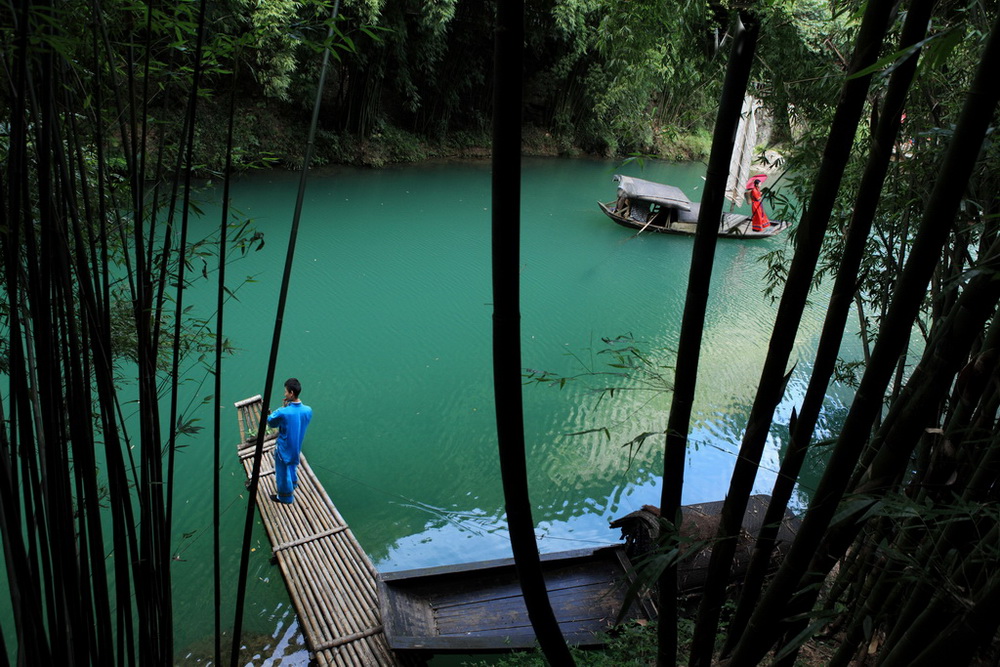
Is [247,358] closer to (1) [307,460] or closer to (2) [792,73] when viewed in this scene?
(1) [307,460]

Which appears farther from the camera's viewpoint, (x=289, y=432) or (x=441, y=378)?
(x=441, y=378)

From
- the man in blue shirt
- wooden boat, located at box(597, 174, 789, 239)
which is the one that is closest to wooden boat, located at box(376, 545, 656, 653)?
the man in blue shirt

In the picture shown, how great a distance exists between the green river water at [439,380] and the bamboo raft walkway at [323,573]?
166 mm

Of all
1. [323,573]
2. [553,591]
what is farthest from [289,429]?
[553,591]

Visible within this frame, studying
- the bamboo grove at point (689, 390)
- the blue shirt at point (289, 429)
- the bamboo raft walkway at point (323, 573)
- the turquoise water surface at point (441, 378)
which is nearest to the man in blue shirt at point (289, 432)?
the blue shirt at point (289, 429)

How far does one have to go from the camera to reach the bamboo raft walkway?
101 inches

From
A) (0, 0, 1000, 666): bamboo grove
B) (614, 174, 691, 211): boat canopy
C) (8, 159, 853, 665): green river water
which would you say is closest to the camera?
(0, 0, 1000, 666): bamboo grove

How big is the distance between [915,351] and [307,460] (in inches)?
203

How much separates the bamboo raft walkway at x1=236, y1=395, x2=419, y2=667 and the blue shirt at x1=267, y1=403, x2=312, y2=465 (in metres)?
0.20

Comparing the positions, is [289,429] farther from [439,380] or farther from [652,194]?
[652,194]

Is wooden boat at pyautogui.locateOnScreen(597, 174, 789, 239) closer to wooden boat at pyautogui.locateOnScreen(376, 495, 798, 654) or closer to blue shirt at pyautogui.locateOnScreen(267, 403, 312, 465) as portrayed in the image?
wooden boat at pyautogui.locateOnScreen(376, 495, 798, 654)

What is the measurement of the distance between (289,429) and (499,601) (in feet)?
4.12

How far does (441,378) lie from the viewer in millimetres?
5008

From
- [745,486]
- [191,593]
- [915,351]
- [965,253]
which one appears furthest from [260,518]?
[915,351]
